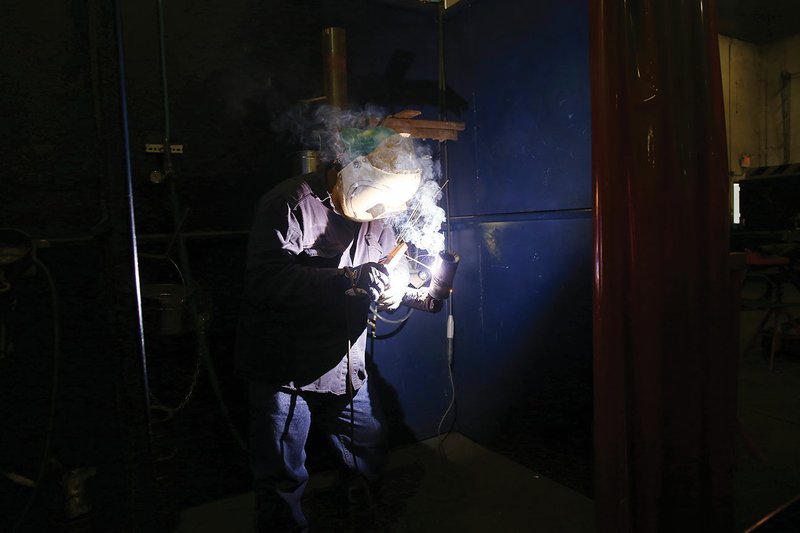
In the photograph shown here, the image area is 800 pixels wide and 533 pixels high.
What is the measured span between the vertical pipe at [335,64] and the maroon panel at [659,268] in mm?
1526

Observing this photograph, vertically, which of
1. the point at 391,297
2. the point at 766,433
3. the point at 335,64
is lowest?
the point at 766,433

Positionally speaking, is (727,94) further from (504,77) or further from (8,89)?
(8,89)

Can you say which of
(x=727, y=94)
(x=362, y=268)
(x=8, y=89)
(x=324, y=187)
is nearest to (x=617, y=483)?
(x=362, y=268)

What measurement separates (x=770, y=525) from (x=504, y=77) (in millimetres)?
3246

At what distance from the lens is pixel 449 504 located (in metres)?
3.17

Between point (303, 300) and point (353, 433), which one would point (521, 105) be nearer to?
point (303, 300)

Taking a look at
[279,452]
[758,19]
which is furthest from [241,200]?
[758,19]

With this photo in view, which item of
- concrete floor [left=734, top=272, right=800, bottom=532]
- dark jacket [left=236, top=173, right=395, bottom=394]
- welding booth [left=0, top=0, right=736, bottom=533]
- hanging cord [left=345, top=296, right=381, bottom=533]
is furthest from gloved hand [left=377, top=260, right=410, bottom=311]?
concrete floor [left=734, top=272, right=800, bottom=532]

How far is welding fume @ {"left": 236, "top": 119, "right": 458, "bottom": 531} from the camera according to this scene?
2.55 m

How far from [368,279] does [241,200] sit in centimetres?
120

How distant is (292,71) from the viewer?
3.33 metres

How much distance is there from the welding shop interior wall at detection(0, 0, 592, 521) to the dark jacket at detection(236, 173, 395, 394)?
520 millimetres

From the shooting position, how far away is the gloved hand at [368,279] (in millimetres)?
2541

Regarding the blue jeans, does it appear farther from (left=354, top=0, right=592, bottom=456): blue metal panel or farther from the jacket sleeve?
(left=354, top=0, right=592, bottom=456): blue metal panel
